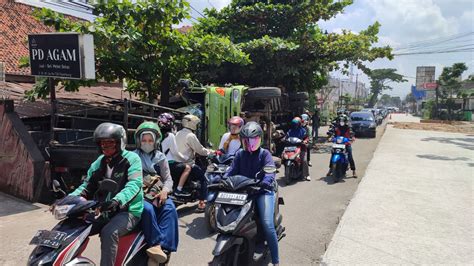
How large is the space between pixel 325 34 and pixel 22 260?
15.2m

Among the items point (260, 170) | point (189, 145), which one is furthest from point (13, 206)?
point (260, 170)

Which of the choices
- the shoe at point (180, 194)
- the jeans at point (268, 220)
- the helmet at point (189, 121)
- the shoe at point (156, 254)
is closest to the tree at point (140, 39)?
the helmet at point (189, 121)

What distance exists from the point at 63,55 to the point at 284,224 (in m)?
5.08

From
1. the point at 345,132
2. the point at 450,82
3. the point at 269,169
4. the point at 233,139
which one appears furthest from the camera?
the point at 450,82

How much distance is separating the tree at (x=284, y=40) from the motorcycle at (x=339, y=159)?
6.20 metres

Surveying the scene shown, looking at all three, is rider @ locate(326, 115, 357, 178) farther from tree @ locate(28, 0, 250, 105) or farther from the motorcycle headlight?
the motorcycle headlight

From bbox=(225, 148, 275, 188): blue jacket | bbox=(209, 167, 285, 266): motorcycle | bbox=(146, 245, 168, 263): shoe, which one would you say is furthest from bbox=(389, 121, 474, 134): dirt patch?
bbox=(146, 245, 168, 263): shoe

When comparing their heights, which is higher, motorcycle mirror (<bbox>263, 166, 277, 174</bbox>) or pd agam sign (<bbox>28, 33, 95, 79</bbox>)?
pd agam sign (<bbox>28, 33, 95, 79</bbox>)

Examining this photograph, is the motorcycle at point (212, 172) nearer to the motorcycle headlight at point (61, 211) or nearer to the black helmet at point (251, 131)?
the black helmet at point (251, 131)

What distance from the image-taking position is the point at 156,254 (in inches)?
137

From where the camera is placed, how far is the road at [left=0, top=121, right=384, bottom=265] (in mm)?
4742

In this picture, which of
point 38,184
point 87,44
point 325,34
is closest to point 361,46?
point 325,34

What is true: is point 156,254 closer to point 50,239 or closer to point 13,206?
point 50,239

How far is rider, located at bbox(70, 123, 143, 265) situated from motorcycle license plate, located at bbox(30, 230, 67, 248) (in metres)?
0.40
